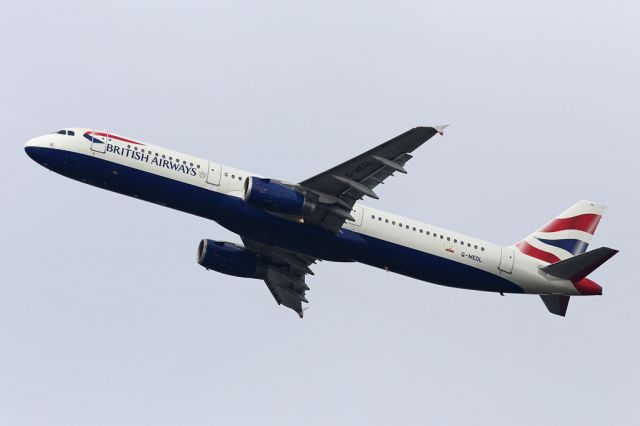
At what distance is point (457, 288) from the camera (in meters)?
63.5

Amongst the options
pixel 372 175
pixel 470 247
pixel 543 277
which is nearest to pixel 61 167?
pixel 372 175

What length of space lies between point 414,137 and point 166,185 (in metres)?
14.0

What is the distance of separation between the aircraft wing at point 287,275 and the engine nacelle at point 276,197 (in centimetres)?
974

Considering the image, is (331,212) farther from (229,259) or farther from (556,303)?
(556,303)

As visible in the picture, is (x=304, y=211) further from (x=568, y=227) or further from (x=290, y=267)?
(x=568, y=227)

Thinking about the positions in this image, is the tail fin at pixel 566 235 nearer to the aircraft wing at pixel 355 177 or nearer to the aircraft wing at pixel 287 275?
the aircraft wing at pixel 355 177

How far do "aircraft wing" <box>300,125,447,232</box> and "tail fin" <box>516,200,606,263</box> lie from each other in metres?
13.2

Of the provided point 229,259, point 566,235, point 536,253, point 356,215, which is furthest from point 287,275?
point 566,235

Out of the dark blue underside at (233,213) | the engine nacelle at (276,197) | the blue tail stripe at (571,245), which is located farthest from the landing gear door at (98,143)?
the blue tail stripe at (571,245)

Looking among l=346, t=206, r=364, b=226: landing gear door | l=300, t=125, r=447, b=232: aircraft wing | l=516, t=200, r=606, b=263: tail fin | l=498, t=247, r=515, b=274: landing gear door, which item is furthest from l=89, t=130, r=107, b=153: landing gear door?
l=516, t=200, r=606, b=263: tail fin

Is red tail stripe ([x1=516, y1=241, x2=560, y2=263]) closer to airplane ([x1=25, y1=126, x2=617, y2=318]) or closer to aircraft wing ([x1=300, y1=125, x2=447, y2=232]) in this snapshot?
airplane ([x1=25, y1=126, x2=617, y2=318])

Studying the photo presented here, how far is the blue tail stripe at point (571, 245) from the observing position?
217ft

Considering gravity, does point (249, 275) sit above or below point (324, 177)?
below

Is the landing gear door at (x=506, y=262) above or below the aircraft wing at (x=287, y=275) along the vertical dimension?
above
